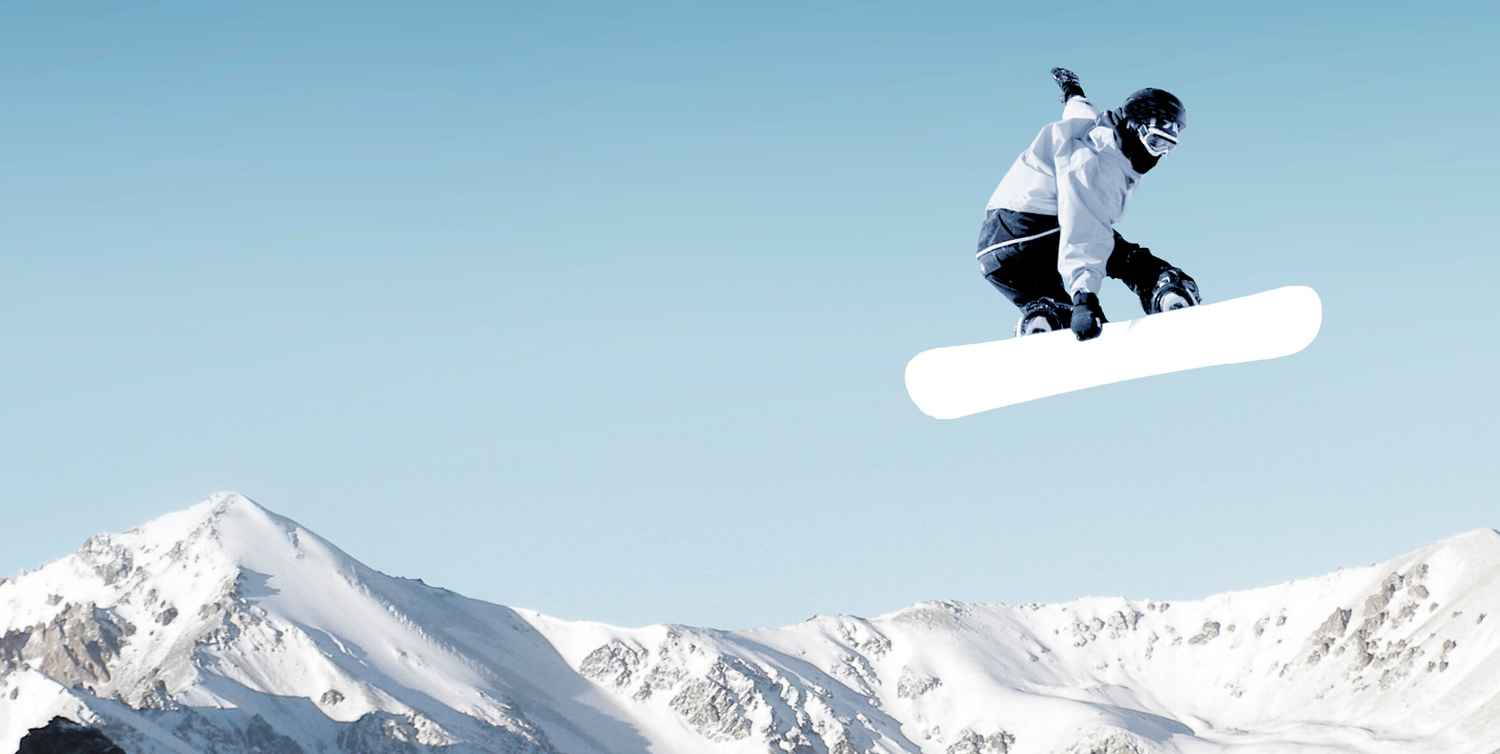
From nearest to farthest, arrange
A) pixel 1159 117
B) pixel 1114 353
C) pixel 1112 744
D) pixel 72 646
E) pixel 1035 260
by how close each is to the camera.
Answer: pixel 1159 117
pixel 1114 353
pixel 1035 260
pixel 1112 744
pixel 72 646

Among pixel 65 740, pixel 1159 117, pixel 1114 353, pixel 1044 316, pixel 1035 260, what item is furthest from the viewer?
pixel 65 740

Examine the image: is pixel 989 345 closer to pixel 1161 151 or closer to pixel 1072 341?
pixel 1072 341

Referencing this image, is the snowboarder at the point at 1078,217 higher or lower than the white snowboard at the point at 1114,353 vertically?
higher

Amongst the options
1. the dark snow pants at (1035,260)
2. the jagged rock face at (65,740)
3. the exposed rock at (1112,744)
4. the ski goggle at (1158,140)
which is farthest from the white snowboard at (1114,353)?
the exposed rock at (1112,744)

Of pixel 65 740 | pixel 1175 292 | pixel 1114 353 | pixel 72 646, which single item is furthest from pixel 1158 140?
pixel 72 646

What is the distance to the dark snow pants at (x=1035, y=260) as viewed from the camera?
880cm

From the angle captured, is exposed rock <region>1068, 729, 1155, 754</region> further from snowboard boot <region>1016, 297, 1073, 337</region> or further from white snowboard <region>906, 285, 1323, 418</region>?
snowboard boot <region>1016, 297, 1073, 337</region>

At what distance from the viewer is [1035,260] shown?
29.4 feet

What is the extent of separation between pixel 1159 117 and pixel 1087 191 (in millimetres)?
601

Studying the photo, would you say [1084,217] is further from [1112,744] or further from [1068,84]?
[1112,744]

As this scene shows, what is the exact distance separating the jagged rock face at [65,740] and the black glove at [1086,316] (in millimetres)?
112000

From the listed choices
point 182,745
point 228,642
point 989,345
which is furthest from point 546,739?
point 989,345

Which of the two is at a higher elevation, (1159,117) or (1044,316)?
(1159,117)

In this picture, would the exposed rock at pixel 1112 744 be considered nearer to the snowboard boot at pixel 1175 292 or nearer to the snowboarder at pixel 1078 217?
the snowboarder at pixel 1078 217
